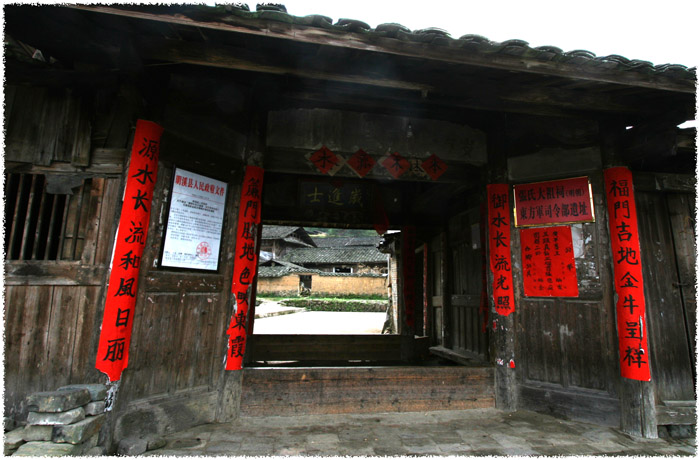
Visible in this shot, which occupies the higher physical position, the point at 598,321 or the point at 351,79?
the point at 351,79

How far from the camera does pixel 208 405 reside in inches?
163

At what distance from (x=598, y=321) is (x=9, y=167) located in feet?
21.9

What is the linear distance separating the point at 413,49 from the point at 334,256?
3980 cm

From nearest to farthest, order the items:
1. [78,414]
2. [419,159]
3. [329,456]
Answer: [78,414] < [329,456] < [419,159]

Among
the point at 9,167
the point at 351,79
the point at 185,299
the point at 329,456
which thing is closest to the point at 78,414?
the point at 185,299

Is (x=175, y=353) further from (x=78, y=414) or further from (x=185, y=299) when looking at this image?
(x=78, y=414)

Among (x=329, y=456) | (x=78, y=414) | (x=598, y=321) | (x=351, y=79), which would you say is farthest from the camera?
(x=598, y=321)

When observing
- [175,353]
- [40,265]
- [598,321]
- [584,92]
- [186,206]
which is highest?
[584,92]

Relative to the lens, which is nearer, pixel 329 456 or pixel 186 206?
pixel 329 456

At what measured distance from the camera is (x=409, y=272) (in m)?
9.19

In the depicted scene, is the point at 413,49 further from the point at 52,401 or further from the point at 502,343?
the point at 52,401

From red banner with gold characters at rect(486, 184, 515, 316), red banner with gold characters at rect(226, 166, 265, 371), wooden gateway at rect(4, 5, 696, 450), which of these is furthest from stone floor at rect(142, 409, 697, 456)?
red banner with gold characters at rect(486, 184, 515, 316)

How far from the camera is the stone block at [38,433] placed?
2.86 meters

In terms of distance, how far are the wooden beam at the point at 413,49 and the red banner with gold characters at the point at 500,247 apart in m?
1.86
